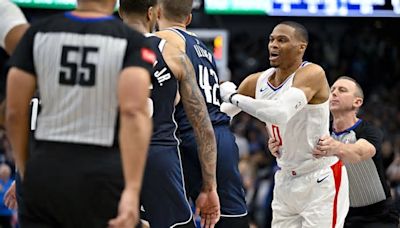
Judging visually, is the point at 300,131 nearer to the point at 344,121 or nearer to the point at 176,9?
the point at 344,121

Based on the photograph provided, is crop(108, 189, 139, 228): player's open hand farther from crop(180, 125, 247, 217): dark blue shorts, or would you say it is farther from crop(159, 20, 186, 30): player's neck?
crop(159, 20, 186, 30): player's neck

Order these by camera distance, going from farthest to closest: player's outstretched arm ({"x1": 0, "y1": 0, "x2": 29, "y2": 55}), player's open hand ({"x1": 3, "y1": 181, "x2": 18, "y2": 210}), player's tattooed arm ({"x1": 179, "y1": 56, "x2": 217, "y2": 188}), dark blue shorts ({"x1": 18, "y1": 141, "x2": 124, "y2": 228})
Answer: player's open hand ({"x1": 3, "y1": 181, "x2": 18, "y2": 210}), player's tattooed arm ({"x1": 179, "y1": 56, "x2": 217, "y2": 188}), player's outstretched arm ({"x1": 0, "y1": 0, "x2": 29, "y2": 55}), dark blue shorts ({"x1": 18, "y1": 141, "x2": 124, "y2": 228})

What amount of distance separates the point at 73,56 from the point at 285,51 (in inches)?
106

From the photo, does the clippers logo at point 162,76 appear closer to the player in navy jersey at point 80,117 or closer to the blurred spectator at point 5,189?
the player in navy jersey at point 80,117

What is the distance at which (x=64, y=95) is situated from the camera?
4156 mm

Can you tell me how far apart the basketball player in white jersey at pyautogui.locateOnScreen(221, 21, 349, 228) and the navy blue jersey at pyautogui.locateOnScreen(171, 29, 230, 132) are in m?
0.10

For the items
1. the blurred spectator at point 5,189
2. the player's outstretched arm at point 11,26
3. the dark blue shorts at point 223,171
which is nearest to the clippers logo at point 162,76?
the dark blue shorts at point 223,171

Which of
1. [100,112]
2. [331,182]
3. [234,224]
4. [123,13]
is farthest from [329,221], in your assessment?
[100,112]

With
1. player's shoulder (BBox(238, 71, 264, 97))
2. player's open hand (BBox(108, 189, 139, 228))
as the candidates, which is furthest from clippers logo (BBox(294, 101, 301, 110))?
player's open hand (BBox(108, 189, 139, 228))

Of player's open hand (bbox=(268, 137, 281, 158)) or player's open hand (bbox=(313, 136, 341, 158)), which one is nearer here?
player's open hand (bbox=(313, 136, 341, 158))

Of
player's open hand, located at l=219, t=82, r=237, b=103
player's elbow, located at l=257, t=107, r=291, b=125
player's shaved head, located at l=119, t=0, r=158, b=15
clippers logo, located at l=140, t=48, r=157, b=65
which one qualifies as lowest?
player's elbow, located at l=257, t=107, r=291, b=125

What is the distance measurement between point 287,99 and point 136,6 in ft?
4.22

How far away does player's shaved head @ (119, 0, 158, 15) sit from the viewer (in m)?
5.59

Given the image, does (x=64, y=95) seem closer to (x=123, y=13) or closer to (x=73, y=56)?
(x=73, y=56)
